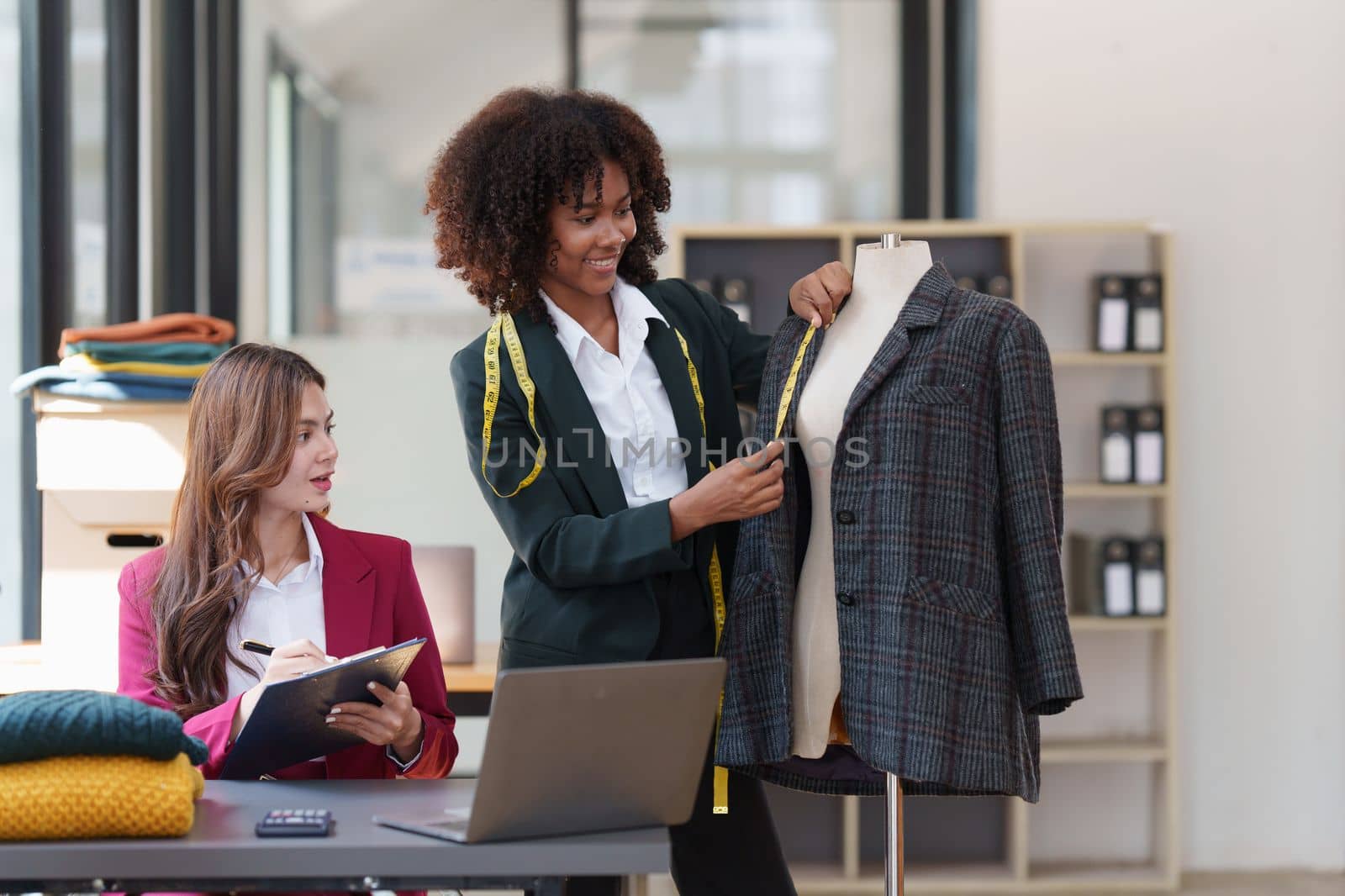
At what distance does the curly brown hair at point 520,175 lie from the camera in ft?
6.12

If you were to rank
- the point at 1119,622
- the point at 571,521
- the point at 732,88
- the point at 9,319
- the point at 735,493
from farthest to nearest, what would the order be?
1. the point at 732,88
2. the point at 1119,622
3. the point at 9,319
4. the point at 571,521
5. the point at 735,493

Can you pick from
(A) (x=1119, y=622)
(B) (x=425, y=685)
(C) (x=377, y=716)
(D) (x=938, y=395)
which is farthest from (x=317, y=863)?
(A) (x=1119, y=622)

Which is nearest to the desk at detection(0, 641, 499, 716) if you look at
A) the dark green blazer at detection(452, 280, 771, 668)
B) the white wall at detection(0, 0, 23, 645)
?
the white wall at detection(0, 0, 23, 645)

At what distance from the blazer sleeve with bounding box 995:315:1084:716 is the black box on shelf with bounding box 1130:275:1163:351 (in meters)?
1.94

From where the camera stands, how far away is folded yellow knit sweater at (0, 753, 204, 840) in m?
1.23

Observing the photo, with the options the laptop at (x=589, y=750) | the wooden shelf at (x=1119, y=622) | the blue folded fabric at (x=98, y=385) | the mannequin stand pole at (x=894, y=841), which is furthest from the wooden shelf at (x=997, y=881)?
the laptop at (x=589, y=750)

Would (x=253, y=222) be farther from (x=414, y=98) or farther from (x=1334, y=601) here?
(x=1334, y=601)

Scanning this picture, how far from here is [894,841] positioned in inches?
72.3

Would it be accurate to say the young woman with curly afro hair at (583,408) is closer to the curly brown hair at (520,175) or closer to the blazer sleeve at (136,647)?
the curly brown hair at (520,175)

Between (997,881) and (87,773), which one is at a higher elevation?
(87,773)

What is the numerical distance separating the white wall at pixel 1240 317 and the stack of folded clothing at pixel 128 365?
7.50ft

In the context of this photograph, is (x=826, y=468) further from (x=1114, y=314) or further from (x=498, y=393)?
(x=1114, y=314)

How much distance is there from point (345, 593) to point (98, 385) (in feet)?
3.57

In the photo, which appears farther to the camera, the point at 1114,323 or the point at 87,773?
the point at 1114,323
